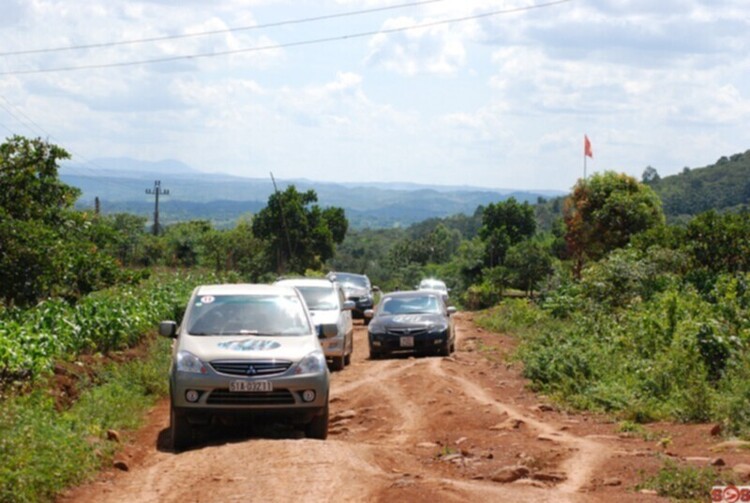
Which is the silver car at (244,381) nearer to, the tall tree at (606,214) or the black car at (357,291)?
the black car at (357,291)

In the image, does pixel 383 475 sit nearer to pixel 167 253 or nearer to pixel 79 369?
pixel 79 369

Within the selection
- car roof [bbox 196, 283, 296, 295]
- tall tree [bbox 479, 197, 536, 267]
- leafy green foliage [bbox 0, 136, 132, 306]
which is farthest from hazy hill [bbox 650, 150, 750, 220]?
car roof [bbox 196, 283, 296, 295]

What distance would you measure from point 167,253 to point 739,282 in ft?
202

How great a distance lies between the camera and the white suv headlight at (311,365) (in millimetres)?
11242

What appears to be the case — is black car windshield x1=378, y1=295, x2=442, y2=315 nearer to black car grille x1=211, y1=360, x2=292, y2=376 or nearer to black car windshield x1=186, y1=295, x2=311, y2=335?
black car windshield x1=186, y1=295, x2=311, y2=335

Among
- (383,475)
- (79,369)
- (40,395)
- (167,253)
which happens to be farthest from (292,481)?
(167,253)

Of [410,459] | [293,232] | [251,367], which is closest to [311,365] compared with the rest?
[251,367]

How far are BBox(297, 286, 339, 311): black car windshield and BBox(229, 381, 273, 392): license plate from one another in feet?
33.1

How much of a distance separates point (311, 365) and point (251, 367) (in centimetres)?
68

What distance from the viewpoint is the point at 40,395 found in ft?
41.3

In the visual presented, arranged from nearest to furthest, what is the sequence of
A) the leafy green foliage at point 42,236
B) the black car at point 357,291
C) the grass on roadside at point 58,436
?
the grass on roadside at point 58,436 → the leafy green foliage at point 42,236 → the black car at point 357,291

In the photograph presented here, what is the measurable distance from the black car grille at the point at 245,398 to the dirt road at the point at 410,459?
0.43 meters

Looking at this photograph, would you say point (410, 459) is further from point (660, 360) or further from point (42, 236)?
point (42, 236)

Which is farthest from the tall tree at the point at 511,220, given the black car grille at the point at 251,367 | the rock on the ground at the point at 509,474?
the rock on the ground at the point at 509,474
